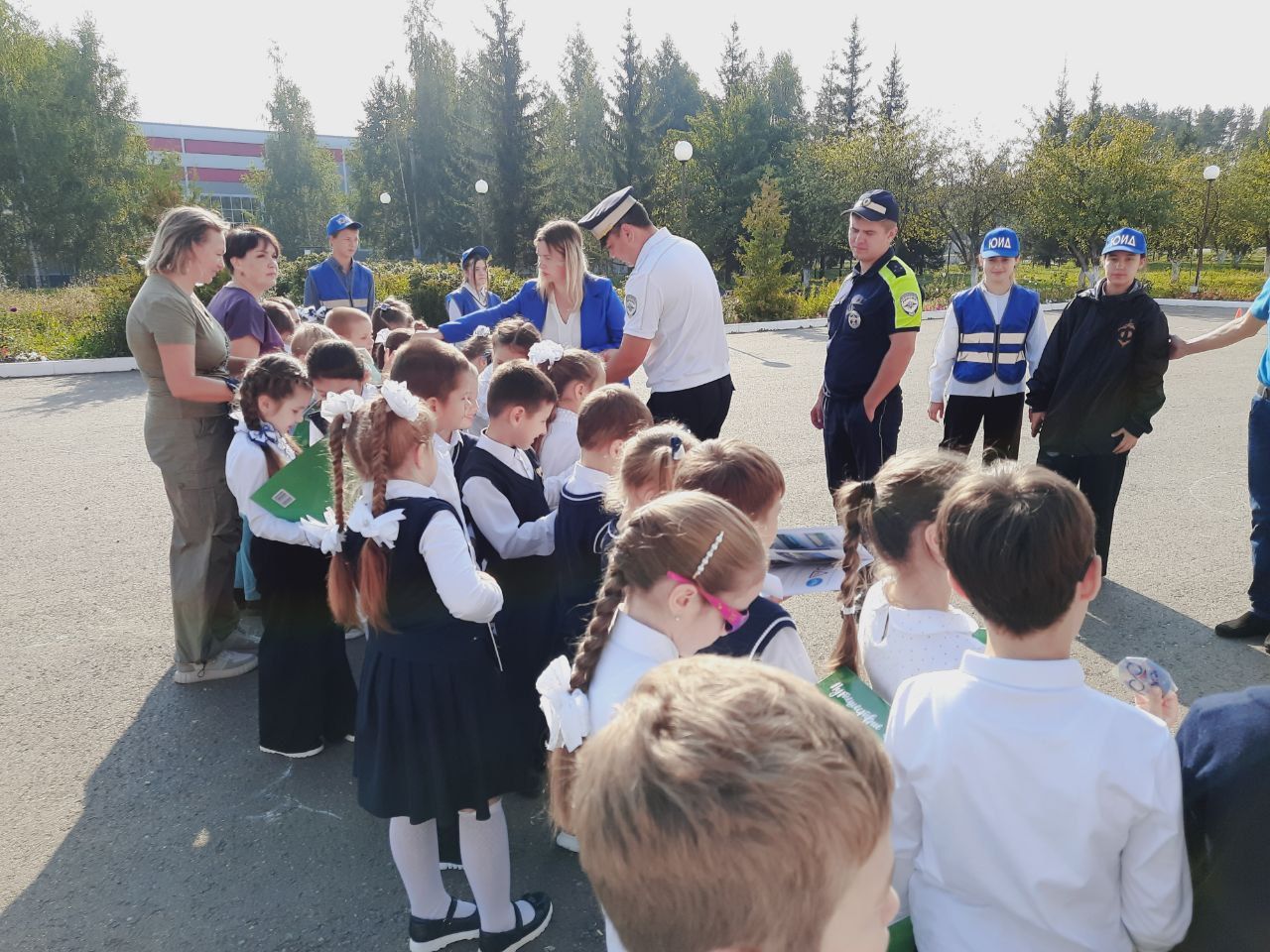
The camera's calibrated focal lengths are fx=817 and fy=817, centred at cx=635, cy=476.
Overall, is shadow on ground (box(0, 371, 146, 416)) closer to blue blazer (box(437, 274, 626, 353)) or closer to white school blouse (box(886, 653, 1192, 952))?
blue blazer (box(437, 274, 626, 353))

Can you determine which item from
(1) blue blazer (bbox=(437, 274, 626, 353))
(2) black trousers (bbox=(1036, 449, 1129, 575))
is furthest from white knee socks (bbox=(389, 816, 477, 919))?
(2) black trousers (bbox=(1036, 449, 1129, 575))

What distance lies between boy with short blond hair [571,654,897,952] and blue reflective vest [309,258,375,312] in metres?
7.00

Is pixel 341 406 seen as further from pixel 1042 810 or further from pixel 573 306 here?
pixel 573 306

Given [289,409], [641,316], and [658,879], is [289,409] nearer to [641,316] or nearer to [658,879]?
[641,316]

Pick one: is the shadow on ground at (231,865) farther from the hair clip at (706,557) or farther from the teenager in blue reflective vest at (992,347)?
the teenager in blue reflective vest at (992,347)

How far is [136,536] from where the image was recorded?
5.82 meters

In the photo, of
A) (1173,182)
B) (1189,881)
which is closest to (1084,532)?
(1189,881)

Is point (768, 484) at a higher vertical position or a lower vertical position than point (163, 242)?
lower

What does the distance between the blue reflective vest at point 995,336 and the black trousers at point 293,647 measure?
3.93m

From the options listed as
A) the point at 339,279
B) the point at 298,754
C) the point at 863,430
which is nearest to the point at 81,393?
the point at 339,279

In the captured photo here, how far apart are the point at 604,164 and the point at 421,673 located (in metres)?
39.8

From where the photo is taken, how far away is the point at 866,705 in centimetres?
175

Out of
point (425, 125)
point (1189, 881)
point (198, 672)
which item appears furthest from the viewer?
point (425, 125)

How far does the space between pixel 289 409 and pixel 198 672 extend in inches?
59.0
